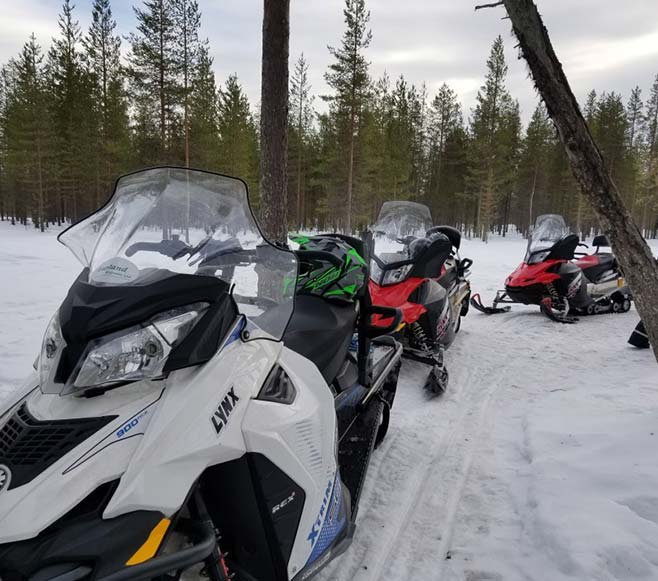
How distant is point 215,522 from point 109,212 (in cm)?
120

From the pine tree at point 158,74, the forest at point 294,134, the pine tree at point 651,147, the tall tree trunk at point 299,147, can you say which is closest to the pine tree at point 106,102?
the forest at point 294,134

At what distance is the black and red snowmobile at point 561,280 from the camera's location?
7168 millimetres

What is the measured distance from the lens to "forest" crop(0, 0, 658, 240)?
21.6 meters

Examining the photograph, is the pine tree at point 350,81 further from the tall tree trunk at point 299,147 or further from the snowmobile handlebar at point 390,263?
the snowmobile handlebar at point 390,263

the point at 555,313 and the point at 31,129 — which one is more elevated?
the point at 31,129

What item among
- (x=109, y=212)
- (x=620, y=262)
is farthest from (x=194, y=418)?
(x=620, y=262)

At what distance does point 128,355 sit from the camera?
4.31 ft

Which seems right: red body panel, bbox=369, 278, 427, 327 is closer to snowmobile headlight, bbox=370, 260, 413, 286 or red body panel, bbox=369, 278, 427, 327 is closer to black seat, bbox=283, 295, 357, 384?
snowmobile headlight, bbox=370, 260, 413, 286

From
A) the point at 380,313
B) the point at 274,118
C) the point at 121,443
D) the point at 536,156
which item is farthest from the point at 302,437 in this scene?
the point at 536,156

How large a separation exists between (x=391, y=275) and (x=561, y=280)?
3.65m

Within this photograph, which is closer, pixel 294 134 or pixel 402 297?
pixel 402 297

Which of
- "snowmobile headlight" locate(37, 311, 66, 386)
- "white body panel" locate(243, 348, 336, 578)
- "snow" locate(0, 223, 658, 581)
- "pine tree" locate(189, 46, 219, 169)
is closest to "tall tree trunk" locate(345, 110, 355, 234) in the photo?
"pine tree" locate(189, 46, 219, 169)

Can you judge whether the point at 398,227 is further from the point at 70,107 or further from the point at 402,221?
the point at 70,107

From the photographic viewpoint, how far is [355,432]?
2.80m
